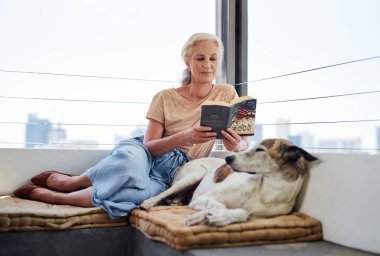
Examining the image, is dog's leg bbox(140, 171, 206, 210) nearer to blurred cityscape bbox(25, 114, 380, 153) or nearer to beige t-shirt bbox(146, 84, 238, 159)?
beige t-shirt bbox(146, 84, 238, 159)

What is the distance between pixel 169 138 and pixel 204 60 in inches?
19.3

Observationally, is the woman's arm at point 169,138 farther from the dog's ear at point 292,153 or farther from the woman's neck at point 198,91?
the dog's ear at point 292,153

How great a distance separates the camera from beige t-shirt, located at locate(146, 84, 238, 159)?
2.31 metres

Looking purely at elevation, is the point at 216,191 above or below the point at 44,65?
below

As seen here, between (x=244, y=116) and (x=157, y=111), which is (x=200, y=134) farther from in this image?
(x=157, y=111)

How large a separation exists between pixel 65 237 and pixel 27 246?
0.16 metres

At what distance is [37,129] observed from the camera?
2.76m

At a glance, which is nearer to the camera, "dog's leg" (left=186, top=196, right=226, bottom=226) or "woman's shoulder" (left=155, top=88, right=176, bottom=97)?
"dog's leg" (left=186, top=196, right=226, bottom=226)

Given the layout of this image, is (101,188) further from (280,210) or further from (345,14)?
(345,14)

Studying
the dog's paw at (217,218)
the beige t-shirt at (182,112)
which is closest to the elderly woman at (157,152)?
the beige t-shirt at (182,112)

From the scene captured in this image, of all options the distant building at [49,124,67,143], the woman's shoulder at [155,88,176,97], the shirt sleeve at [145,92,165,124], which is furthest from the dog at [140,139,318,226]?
the distant building at [49,124,67,143]

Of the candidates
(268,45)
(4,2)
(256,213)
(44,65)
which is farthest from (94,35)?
(256,213)

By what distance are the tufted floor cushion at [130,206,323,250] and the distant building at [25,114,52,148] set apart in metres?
1.33

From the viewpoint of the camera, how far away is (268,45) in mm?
2803
